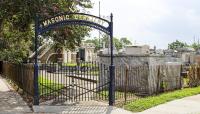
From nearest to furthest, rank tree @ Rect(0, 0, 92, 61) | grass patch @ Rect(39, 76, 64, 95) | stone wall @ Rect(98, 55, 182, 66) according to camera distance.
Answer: grass patch @ Rect(39, 76, 64, 95) → tree @ Rect(0, 0, 92, 61) → stone wall @ Rect(98, 55, 182, 66)

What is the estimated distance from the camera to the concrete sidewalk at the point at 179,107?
47.0ft

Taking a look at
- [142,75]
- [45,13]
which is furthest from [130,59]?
[45,13]

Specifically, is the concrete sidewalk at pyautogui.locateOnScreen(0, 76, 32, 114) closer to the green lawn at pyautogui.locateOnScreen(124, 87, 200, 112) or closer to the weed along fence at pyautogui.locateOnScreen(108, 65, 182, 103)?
the green lawn at pyautogui.locateOnScreen(124, 87, 200, 112)

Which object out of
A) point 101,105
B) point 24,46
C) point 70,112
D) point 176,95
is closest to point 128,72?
point 176,95

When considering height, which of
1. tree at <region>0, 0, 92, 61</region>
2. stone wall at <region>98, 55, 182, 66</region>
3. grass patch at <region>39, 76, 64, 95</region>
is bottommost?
grass patch at <region>39, 76, 64, 95</region>

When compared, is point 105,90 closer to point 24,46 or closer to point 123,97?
point 123,97

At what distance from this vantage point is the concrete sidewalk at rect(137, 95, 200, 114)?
1431cm

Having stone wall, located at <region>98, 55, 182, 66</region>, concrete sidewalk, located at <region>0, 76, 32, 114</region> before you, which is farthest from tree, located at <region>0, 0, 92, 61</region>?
concrete sidewalk, located at <region>0, 76, 32, 114</region>

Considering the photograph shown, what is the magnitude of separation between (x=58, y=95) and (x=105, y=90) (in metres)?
2.65

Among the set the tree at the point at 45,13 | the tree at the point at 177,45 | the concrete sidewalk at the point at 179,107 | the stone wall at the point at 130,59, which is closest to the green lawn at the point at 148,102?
the concrete sidewalk at the point at 179,107

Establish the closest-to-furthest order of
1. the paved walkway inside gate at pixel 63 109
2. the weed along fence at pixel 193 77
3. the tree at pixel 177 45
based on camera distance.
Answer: the paved walkway inside gate at pixel 63 109 < the weed along fence at pixel 193 77 < the tree at pixel 177 45

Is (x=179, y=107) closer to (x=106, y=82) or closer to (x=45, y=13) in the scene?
(x=106, y=82)

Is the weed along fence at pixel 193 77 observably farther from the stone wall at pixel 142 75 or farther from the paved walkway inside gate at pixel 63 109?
the paved walkway inside gate at pixel 63 109

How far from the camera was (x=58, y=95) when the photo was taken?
16.8 m
